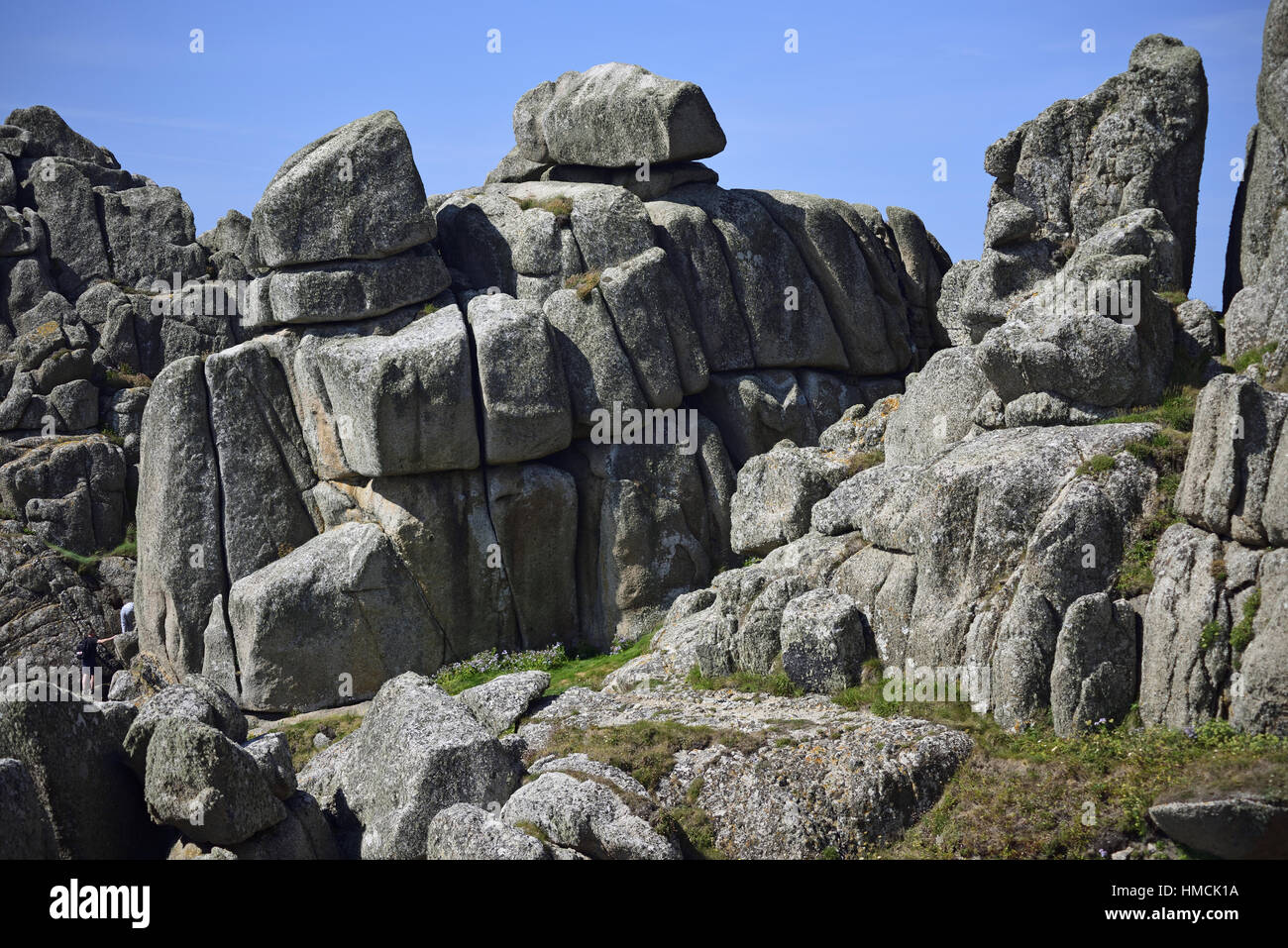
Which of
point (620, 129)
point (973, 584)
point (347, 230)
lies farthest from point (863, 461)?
point (347, 230)

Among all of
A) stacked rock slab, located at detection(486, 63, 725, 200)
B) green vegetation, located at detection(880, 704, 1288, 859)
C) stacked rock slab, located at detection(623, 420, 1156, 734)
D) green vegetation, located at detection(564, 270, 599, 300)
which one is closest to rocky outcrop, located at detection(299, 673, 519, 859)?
stacked rock slab, located at detection(623, 420, 1156, 734)

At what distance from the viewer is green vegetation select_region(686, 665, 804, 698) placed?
27.4 metres

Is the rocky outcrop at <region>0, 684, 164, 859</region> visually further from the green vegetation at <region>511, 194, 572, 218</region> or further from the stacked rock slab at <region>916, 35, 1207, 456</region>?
the green vegetation at <region>511, 194, 572, 218</region>

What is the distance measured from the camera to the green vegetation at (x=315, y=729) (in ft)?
111

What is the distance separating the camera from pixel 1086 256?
30781 mm

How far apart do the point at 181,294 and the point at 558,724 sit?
40.4 m

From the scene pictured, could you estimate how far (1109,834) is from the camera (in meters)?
19.9

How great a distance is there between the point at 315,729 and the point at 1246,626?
2507 centimetres

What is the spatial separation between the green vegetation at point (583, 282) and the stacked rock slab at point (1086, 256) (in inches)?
449

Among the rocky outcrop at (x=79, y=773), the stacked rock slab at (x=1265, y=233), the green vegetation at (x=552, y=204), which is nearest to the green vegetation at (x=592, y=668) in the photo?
the rocky outcrop at (x=79, y=773)

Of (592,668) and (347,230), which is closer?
(592,668)

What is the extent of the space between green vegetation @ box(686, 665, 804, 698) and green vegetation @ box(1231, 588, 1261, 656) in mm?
9444

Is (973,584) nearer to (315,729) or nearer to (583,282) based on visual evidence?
(583,282)
